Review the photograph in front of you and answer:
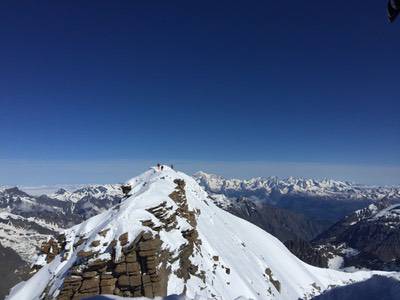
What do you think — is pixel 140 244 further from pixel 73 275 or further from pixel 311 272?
pixel 311 272

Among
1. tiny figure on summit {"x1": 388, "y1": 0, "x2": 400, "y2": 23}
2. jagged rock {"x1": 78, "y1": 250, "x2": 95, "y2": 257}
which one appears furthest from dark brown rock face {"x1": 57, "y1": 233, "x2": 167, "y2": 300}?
tiny figure on summit {"x1": 388, "y1": 0, "x2": 400, "y2": 23}

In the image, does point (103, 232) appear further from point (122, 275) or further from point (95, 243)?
point (122, 275)

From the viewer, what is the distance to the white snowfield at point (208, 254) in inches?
2704

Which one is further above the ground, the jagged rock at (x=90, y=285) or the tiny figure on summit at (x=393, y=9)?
the tiny figure on summit at (x=393, y=9)

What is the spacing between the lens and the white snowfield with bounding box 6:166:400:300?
225ft

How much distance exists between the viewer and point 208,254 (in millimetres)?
83375

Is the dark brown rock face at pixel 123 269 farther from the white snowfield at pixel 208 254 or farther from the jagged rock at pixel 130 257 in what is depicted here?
the white snowfield at pixel 208 254

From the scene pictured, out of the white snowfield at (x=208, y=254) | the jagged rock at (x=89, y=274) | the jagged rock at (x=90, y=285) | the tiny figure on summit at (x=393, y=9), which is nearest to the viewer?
the tiny figure on summit at (x=393, y=9)

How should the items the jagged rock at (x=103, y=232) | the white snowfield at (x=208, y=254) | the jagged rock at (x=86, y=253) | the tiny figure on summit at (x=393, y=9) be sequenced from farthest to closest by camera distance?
the white snowfield at (x=208, y=254) < the jagged rock at (x=103, y=232) < the jagged rock at (x=86, y=253) < the tiny figure on summit at (x=393, y=9)

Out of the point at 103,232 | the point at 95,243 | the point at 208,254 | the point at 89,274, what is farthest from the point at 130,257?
the point at 208,254

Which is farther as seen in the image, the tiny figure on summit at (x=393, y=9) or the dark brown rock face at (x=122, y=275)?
the dark brown rock face at (x=122, y=275)

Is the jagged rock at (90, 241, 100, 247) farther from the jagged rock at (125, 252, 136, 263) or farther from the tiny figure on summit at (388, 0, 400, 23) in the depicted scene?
the tiny figure on summit at (388, 0, 400, 23)

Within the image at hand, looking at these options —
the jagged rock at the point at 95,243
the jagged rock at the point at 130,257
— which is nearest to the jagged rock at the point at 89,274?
the jagged rock at the point at 95,243

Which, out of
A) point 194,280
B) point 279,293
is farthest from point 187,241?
point 279,293
